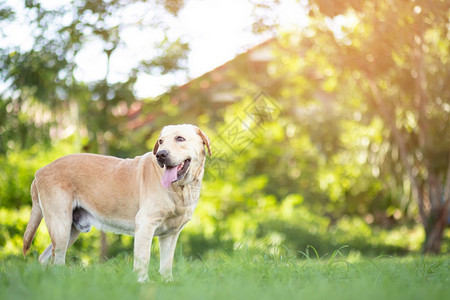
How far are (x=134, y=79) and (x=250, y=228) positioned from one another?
3.85 meters

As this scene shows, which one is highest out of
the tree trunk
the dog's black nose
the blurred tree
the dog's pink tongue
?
the dog's black nose

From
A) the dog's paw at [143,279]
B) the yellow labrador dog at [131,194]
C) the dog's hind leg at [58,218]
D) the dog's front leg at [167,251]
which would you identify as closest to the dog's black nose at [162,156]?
the yellow labrador dog at [131,194]

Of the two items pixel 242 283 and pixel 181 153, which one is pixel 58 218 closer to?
pixel 181 153

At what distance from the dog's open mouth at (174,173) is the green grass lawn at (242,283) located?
75 cm

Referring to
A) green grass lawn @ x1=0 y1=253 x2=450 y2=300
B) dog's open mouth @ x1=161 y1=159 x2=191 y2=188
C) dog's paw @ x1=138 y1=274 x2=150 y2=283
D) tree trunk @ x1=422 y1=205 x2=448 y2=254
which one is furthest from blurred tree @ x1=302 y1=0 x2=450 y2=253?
dog's paw @ x1=138 y1=274 x2=150 y2=283

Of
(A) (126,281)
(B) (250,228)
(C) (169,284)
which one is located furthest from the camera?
(B) (250,228)

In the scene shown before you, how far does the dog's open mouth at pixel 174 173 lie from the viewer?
4.46 m

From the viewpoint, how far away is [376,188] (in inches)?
634

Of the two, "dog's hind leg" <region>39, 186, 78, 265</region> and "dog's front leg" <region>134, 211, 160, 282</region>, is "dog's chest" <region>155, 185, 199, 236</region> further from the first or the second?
"dog's hind leg" <region>39, 186, 78, 265</region>

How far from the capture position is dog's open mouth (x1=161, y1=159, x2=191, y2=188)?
446 centimetres

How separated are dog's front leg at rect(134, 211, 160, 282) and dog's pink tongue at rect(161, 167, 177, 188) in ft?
1.15

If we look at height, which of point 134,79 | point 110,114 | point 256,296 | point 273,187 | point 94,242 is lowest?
point 273,187

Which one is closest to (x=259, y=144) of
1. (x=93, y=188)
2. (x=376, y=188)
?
(x=376, y=188)

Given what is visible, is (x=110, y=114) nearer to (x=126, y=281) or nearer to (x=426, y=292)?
(x=126, y=281)
